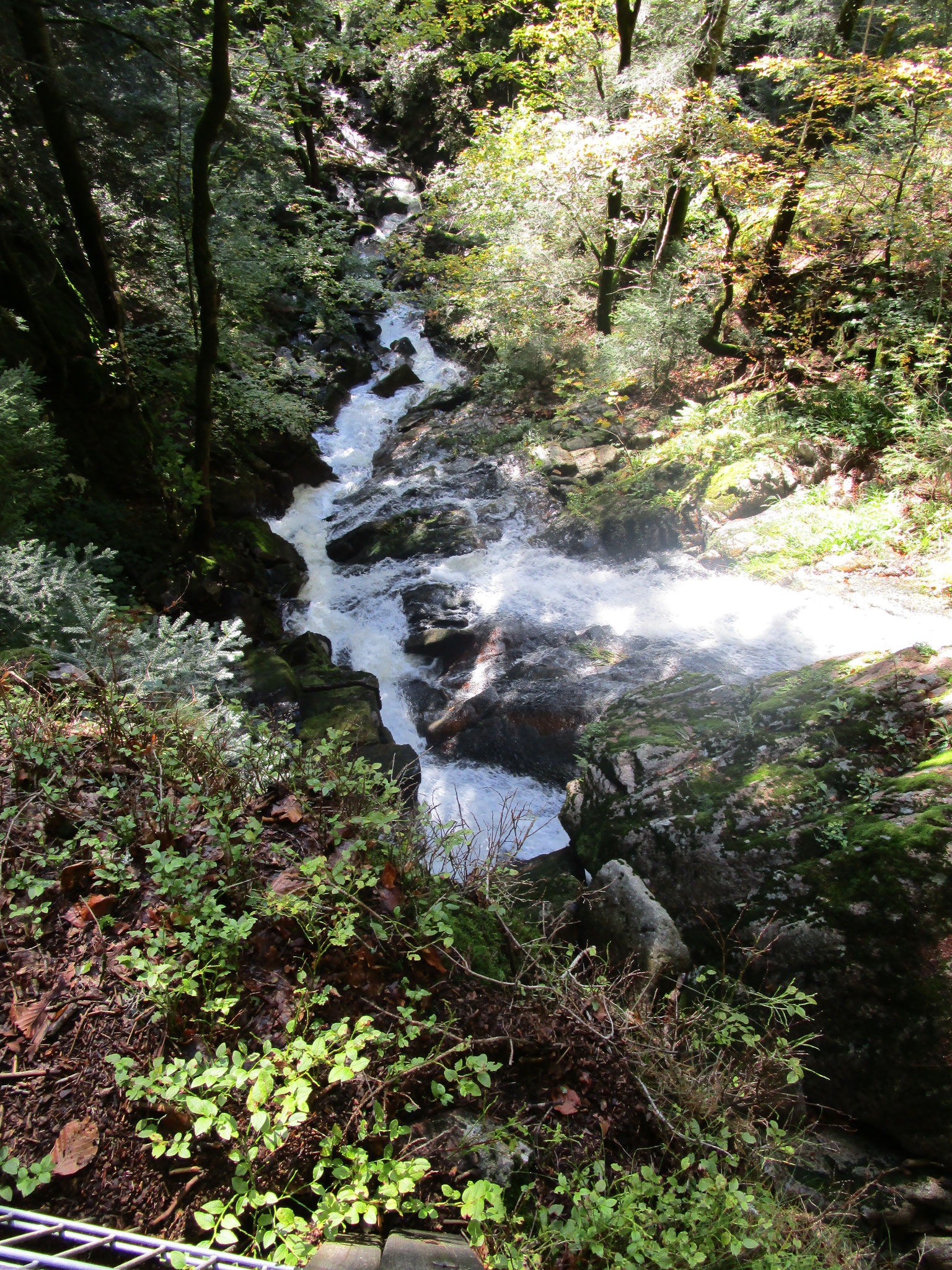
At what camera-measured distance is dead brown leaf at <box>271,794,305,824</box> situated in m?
2.96

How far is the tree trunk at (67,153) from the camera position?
5.98 metres

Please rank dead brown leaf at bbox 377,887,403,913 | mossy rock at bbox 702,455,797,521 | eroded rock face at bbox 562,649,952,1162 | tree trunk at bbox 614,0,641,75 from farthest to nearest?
tree trunk at bbox 614,0,641,75 → mossy rock at bbox 702,455,797,521 → eroded rock face at bbox 562,649,952,1162 → dead brown leaf at bbox 377,887,403,913

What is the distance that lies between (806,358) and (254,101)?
9.81m

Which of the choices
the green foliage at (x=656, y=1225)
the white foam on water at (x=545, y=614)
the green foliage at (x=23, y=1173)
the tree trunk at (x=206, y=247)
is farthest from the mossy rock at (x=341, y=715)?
the green foliage at (x=656, y=1225)

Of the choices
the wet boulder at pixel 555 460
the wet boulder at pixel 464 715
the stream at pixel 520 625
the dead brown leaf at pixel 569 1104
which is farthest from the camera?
the wet boulder at pixel 555 460

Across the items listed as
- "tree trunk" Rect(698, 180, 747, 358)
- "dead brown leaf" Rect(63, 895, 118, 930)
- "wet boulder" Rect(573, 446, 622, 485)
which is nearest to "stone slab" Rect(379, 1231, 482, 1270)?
"dead brown leaf" Rect(63, 895, 118, 930)

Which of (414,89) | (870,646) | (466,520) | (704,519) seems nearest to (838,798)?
(870,646)

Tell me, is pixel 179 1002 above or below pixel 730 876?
above

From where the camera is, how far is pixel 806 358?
10.0 meters

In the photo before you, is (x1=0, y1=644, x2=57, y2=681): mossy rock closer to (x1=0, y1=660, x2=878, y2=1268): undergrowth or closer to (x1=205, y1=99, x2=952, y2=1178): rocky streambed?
(x1=0, y1=660, x2=878, y2=1268): undergrowth

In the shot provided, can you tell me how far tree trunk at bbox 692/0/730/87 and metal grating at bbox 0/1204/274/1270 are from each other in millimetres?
12802

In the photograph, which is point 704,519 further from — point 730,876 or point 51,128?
point 51,128

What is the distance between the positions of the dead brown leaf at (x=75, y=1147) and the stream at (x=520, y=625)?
152 inches

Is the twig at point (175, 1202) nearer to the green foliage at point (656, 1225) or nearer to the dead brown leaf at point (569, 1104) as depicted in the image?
the green foliage at point (656, 1225)
